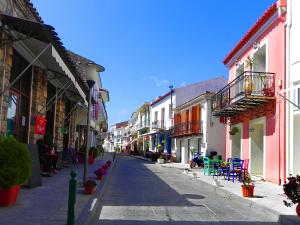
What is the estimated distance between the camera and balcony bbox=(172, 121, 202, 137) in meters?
34.0

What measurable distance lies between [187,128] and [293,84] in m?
22.1

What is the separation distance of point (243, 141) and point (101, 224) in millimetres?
14363

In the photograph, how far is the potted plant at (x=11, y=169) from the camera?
316 inches

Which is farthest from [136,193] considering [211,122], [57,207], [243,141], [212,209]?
[211,122]

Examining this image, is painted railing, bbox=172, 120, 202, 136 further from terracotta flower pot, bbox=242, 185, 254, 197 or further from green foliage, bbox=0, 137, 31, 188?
green foliage, bbox=0, 137, 31, 188

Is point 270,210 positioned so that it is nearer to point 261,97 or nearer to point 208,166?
point 261,97

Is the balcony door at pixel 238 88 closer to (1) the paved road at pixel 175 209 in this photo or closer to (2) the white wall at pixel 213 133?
(1) the paved road at pixel 175 209

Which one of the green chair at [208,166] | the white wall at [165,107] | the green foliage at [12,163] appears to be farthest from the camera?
the white wall at [165,107]

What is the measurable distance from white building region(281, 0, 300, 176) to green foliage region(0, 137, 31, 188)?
9.55m

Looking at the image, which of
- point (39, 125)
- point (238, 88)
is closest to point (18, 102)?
point (39, 125)

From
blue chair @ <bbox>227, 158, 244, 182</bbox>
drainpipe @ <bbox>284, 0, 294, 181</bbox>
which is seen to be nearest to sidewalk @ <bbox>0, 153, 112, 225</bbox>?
drainpipe @ <bbox>284, 0, 294, 181</bbox>

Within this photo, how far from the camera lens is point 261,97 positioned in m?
16.8

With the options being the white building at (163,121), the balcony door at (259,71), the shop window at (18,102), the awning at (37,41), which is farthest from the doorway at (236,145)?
the white building at (163,121)

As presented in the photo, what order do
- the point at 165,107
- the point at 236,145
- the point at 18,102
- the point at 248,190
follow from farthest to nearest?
the point at 165,107 < the point at 236,145 < the point at 18,102 < the point at 248,190
